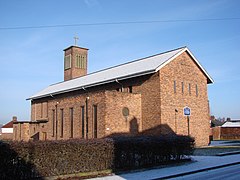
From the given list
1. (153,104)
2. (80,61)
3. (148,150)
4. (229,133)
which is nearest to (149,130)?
(153,104)

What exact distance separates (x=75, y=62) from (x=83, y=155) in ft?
133

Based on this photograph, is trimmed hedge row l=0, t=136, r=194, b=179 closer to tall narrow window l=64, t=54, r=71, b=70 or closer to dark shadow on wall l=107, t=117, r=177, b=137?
dark shadow on wall l=107, t=117, r=177, b=137

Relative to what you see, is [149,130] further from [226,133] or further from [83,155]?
[226,133]

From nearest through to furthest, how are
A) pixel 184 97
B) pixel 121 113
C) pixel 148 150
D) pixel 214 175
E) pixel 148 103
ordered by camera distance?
pixel 214 175
pixel 148 150
pixel 121 113
pixel 148 103
pixel 184 97

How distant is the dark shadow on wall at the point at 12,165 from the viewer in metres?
10.3

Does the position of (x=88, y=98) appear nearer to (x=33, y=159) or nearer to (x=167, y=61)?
(x=167, y=61)

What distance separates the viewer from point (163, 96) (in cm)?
2545

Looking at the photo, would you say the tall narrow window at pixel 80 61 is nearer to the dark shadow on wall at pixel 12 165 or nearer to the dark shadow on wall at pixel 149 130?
the dark shadow on wall at pixel 149 130

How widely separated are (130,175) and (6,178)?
16.5ft

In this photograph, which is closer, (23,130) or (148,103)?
(148,103)

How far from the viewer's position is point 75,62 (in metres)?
51.6

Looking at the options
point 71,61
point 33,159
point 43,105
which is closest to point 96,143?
point 33,159

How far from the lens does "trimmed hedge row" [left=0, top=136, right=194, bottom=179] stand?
10656mm

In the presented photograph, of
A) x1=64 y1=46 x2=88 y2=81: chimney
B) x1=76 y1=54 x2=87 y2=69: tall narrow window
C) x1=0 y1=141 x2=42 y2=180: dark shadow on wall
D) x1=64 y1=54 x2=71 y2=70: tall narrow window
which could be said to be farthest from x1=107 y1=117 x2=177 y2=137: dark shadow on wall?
x1=64 y1=54 x2=71 y2=70: tall narrow window
